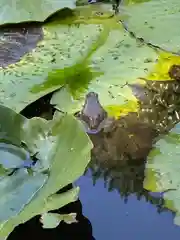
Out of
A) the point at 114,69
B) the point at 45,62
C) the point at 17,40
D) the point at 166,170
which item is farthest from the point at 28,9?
the point at 166,170

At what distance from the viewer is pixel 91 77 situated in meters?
1.24

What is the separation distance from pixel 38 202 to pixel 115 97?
34 centimetres

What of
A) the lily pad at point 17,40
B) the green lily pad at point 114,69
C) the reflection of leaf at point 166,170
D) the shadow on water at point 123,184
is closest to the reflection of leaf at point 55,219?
the shadow on water at point 123,184

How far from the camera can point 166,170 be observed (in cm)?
102

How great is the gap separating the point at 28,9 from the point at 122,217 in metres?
0.65

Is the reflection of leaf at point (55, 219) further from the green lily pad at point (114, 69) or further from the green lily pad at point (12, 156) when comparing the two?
the green lily pad at point (114, 69)

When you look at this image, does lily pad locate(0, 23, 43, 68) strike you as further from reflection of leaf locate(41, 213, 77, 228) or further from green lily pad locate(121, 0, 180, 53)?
reflection of leaf locate(41, 213, 77, 228)

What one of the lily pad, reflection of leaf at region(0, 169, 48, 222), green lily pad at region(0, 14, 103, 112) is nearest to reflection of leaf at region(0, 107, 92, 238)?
reflection of leaf at region(0, 169, 48, 222)

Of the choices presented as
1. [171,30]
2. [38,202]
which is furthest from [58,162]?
[171,30]

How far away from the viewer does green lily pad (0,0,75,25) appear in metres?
1.41

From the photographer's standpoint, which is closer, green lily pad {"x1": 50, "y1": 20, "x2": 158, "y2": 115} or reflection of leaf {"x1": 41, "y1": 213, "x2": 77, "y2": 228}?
reflection of leaf {"x1": 41, "y1": 213, "x2": 77, "y2": 228}

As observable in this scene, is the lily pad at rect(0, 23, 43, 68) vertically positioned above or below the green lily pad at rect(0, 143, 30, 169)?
above

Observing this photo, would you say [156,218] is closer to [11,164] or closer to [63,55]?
[11,164]

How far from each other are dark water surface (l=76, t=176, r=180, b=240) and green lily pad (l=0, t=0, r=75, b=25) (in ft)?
1.72
